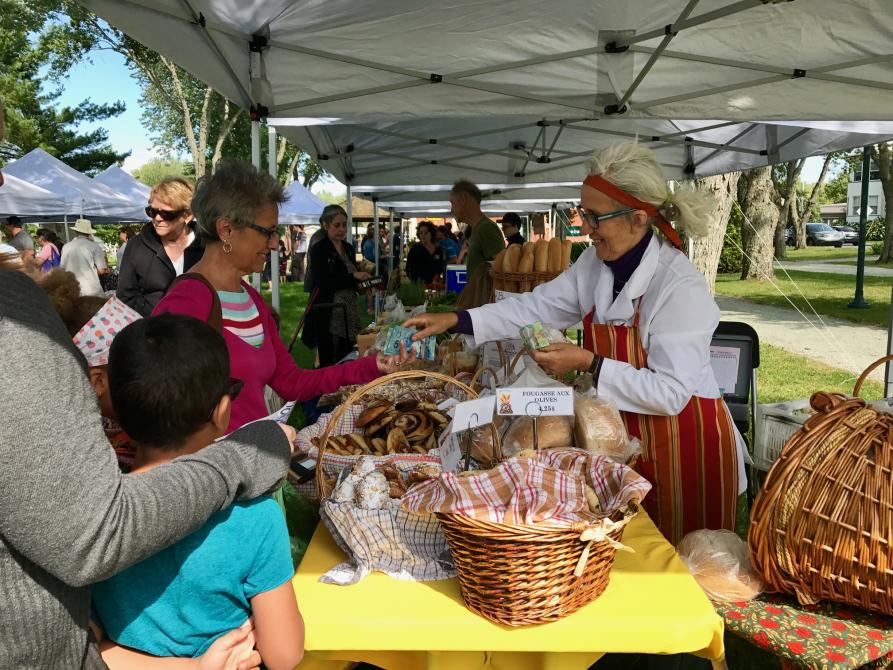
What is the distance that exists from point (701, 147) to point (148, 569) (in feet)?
23.6

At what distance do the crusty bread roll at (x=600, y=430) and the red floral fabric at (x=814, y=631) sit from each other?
1.42 ft

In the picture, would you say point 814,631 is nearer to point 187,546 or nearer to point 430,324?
point 187,546

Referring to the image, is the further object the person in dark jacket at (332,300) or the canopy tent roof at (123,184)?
the canopy tent roof at (123,184)

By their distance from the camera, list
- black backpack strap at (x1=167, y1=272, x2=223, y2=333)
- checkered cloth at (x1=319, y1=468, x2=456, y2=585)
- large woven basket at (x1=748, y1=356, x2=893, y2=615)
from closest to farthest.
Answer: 1. large woven basket at (x1=748, y1=356, x2=893, y2=615)
2. checkered cloth at (x1=319, y1=468, x2=456, y2=585)
3. black backpack strap at (x1=167, y1=272, x2=223, y2=333)

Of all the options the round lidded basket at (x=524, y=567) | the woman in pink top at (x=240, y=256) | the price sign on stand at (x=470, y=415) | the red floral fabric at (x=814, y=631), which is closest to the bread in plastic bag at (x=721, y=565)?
the red floral fabric at (x=814, y=631)

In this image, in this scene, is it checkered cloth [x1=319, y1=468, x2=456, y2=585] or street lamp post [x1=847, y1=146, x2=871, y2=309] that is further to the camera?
street lamp post [x1=847, y1=146, x2=871, y2=309]

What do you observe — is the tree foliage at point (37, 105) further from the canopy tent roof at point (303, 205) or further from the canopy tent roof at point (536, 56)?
the canopy tent roof at point (536, 56)

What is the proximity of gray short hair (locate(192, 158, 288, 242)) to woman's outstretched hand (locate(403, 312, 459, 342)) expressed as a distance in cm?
67

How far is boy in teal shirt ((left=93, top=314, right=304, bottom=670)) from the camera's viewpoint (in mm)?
1145

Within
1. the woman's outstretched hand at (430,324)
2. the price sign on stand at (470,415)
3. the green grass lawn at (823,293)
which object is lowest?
the green grass lawn at (823,293)

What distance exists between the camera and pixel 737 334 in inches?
147

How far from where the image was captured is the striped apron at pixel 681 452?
2.21 metres

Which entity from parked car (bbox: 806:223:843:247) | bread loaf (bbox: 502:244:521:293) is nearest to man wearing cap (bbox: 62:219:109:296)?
bread loaf (bbox: 502:244:521:293)

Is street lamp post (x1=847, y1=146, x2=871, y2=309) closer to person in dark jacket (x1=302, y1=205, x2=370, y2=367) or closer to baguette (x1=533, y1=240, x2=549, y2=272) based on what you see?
person in dark jacket (x1=302, y1=205, x2=370, y2=367)
